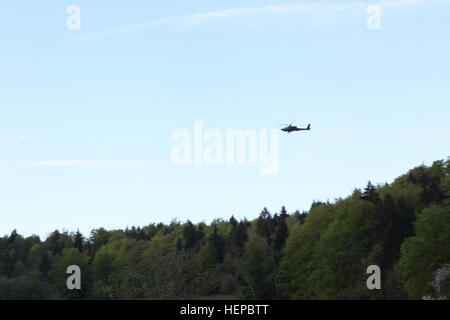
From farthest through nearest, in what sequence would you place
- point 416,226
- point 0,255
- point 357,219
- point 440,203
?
point 0,255 → point 357,219 → point 440,203 → point 416,226

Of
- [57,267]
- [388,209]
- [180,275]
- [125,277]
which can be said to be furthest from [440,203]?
[57,267]

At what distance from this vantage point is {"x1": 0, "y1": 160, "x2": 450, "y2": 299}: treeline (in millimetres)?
97000

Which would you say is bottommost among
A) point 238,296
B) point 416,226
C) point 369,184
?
point 238,296

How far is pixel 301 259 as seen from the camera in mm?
137500

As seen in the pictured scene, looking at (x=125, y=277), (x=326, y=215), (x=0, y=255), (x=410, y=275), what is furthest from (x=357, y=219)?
(x=0, y=255)

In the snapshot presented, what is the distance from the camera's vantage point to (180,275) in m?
158

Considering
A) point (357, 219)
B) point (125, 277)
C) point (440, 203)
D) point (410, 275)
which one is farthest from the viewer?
point (125, 277)

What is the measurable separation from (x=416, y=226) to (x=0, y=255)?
143 metres

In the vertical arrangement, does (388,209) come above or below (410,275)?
above

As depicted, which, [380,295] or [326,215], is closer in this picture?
[380,295]

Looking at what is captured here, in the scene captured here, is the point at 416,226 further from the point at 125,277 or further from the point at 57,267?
the point at 57,267

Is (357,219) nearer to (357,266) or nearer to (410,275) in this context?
(357,266)

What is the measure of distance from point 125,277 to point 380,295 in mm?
93319

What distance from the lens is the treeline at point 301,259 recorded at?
9700 centimetres
